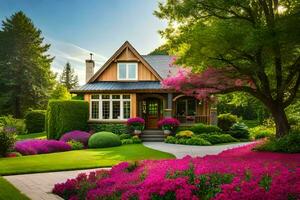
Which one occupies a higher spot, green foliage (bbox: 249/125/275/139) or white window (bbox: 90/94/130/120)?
white window (bbox: 90/94/130/120)

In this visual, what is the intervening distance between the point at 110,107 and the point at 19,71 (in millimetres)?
21945

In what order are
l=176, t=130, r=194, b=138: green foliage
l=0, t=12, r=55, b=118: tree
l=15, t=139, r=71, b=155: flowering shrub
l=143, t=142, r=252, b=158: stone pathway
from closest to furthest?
l=143, t=142, r=252, b=158: stone pathway → l=15, t=139, r=71, b=155: flowering shrub → l=176, t=130, r=194, b=138: green foliage → l=0, t=12, r=55, b=118: tree

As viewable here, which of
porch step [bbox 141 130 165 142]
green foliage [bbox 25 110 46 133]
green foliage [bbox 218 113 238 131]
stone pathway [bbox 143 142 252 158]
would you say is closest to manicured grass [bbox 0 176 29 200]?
stone pathway [bbox 143 142 252 158]

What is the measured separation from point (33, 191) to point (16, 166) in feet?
17.7

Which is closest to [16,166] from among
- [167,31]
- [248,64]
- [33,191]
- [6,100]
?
[33,191]

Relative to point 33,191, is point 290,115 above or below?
above

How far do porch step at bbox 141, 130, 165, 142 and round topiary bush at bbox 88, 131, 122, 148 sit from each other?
11.3 ft

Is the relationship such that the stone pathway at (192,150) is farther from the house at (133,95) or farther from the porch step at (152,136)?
the house at (133,95)

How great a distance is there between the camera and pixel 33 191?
10.0 meters

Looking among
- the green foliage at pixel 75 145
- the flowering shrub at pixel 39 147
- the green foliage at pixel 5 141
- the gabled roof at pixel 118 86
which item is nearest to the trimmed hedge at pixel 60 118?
the gabled roof at pixel 118 86

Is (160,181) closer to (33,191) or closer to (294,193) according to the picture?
(294,193)

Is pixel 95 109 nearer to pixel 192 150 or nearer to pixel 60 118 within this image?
pixel 60 118

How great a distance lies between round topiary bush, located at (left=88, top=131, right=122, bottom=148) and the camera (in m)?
24.1

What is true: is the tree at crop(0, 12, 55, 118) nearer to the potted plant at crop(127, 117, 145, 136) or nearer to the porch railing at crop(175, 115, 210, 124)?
the potted plant at crop(127, 117, 145, 136)
